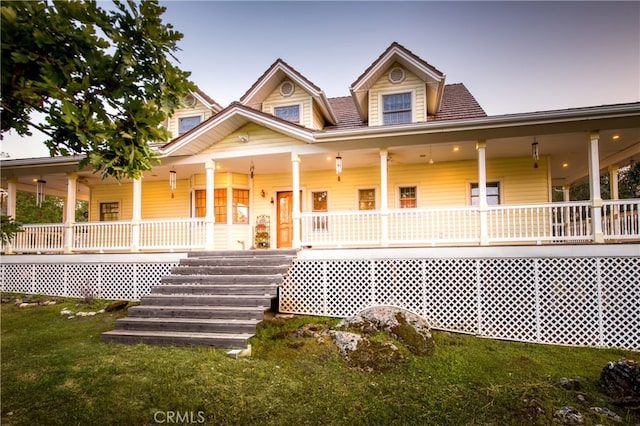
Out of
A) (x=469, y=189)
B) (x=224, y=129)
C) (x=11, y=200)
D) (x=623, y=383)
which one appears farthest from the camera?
(x=11, y=200)

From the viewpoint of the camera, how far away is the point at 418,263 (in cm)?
801

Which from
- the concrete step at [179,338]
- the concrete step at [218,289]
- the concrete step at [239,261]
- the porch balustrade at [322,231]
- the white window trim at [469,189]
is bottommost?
Answer: the concrete step at [179,338]

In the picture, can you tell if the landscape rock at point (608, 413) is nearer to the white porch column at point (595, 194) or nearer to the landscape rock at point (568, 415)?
the landscape rock at point (568, 415)

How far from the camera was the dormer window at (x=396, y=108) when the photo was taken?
34.7 ft

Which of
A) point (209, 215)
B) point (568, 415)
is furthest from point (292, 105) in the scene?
point (568, 415)

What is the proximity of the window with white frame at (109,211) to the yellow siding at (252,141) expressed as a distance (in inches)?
242

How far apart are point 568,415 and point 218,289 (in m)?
6.03

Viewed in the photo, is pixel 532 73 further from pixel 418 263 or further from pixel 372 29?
pixel 418 263

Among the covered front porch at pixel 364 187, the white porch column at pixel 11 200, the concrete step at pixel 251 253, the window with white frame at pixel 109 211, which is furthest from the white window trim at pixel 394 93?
the white porch column at pixel 11 200

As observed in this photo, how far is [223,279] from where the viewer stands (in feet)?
25.0

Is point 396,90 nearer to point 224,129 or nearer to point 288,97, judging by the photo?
point 288,97

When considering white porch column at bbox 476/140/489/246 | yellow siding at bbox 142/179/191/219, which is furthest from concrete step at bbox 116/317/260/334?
yellow siding at bbox 142/179/191/219

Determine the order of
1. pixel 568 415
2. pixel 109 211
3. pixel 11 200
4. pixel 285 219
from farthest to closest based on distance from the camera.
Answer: pixel 109 211 → pixel 285 219 → pixel 11 200 → pixel 568 415

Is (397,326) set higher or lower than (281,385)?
higher
